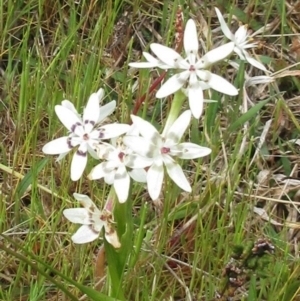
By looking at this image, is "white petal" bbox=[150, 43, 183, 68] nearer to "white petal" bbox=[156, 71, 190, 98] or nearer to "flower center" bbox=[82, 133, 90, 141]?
"white petal" bbox=[156, 71, 190, 98]

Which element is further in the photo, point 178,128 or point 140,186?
point 140,186

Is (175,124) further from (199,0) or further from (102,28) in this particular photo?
(199,0)

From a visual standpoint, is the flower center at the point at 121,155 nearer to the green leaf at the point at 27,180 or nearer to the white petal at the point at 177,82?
the white petal at the point at 177,82

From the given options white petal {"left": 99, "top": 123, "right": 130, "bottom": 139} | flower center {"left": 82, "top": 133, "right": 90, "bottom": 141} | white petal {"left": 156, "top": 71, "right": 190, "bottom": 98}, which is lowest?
→ flower center {"left": 82, "top": 133, "right": 90, "bottom": 141}

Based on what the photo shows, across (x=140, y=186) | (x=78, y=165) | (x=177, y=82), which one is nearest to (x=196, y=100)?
(x=177, y=82)

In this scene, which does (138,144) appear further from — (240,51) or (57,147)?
(240,51)

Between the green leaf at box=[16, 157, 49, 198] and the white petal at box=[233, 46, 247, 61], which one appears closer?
the white petal at box=[233, 46, 247, 61]

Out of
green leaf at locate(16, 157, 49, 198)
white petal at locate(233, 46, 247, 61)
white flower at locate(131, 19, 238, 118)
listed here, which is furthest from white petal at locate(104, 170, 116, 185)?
green leaf at locate(16, 157, 49, 198)
